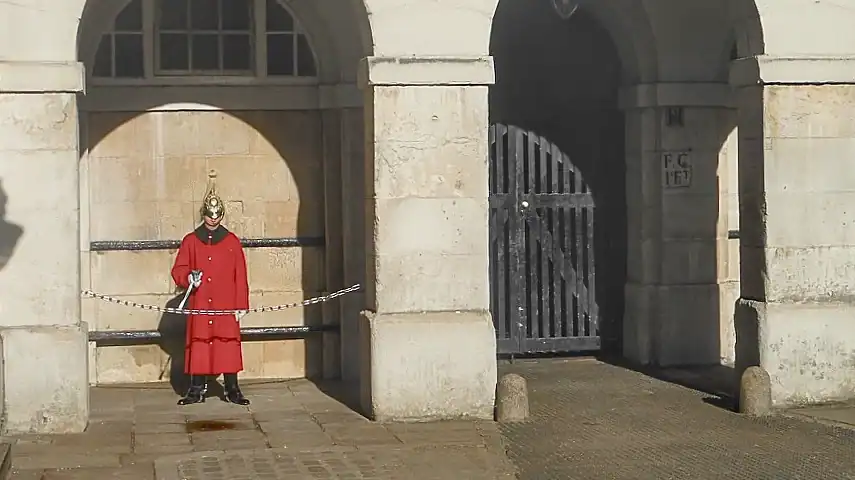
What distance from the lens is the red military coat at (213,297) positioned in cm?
1191

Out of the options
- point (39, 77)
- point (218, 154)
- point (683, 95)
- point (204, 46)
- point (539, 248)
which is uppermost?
point (204, 46)

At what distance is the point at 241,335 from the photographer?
13164 millimetres

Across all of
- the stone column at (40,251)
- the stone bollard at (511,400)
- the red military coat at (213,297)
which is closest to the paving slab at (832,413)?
the stone bollard at (511,400)

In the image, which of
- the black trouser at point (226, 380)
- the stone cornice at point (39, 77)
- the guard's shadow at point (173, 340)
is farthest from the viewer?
the guard's shadow at point (173, 340)

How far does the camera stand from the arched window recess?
511 inches

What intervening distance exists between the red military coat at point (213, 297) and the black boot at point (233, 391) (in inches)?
3.4

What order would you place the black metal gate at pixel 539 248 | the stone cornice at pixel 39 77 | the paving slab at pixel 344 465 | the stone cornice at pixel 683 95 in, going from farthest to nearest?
the black metal gate at pixel 539 248, the stone cornice at pixel 683 95, the stone cornice at pixel 39 77, the paving slab at pixel 344 465

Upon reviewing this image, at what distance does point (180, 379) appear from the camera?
42.8 feet

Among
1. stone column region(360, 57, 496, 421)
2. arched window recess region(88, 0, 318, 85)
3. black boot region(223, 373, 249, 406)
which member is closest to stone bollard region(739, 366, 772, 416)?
stone column region(360, 57, 496, 421)

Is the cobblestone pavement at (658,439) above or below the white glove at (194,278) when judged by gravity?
below

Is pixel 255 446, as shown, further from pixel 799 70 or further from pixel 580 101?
pixel 580 101

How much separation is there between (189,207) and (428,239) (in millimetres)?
2973

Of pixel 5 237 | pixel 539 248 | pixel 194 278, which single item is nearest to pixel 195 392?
pixel 194 278

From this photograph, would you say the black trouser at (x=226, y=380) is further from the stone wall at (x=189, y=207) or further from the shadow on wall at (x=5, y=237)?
the shadow on wall at (x=5, y=237)
